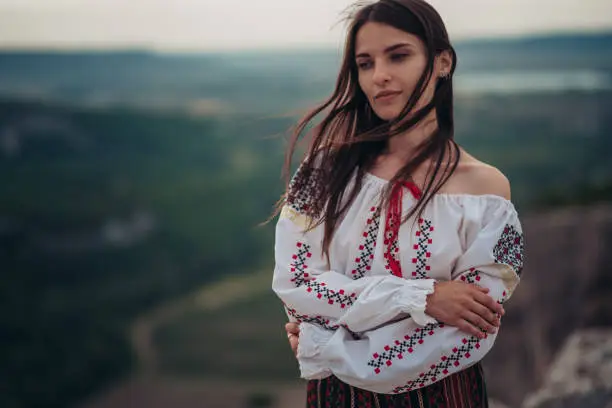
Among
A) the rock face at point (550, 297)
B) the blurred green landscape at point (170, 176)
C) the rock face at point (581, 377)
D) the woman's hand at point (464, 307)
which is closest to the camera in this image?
the woman's hand at point (464, 307)

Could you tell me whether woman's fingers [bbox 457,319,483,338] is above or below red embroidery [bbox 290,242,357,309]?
below

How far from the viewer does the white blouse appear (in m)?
1.37

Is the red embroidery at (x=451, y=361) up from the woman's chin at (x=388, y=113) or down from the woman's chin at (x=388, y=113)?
down

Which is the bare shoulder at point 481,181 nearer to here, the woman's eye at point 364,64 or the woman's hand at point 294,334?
the woman's eye at point 364,64

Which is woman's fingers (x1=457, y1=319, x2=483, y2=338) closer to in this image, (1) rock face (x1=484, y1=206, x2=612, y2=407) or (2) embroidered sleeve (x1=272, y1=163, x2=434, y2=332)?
(2) embroidered sleeve (x1=272, y1=163, x2=434, y2=332)

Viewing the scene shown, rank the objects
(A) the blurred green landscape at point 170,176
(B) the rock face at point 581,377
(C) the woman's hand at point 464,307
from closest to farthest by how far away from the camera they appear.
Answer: (C) the woman's hand at point 464,307 < (B) the rock face at point 581,377 < (A) the blurred green landscape at point 170,176

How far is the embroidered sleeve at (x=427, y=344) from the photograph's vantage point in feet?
4.48

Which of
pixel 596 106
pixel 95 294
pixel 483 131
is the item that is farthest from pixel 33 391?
pixel 596 106

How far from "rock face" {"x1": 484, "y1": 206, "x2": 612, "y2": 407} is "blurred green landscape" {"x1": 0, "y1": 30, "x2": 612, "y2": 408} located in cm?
240

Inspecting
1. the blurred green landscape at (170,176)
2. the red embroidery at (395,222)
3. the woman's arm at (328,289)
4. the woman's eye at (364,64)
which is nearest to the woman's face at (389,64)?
the woman's eye at (364,64)

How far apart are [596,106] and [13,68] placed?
23.1 feet

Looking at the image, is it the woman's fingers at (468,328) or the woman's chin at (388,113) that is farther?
the woman's chin at (388,113)

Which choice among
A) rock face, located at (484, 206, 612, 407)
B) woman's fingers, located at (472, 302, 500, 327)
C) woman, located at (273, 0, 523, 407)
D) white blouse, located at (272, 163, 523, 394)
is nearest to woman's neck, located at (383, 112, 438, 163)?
woman, located at (273, 0, 523, 407)

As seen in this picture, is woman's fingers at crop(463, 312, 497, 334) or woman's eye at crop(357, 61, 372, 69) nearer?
woman's fingers at crop(463, 312, 497, 334)
